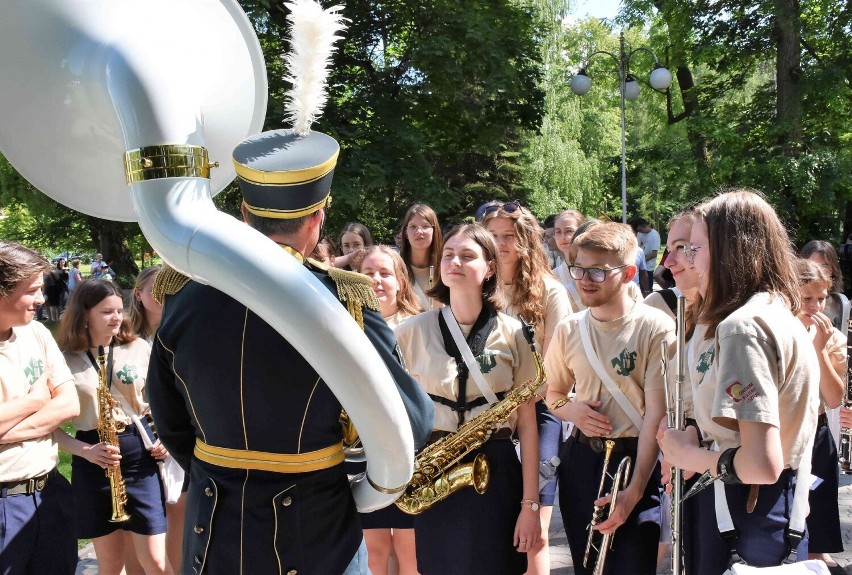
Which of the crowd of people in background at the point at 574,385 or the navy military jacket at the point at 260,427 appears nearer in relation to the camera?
the navy military jacket at the point at 260,427

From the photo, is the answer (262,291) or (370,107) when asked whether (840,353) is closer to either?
(262,291)

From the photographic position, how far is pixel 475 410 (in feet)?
12.0

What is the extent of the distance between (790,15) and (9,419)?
1785 cm

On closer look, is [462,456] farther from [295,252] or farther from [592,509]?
[295,252]

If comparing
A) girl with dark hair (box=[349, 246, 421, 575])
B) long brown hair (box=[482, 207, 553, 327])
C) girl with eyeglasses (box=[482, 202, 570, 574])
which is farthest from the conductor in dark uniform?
long brown hair (box=[482, 207, 553, 327])

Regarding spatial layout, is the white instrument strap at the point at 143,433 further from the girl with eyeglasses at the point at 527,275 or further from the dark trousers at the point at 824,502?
the dark trousers at the point at 824,502

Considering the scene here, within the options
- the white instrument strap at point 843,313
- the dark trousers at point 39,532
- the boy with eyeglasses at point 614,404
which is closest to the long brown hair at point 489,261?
the boy with eyeglasses at point 614,404

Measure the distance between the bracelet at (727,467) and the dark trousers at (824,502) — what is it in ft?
6.37

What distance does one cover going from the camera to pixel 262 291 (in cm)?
170

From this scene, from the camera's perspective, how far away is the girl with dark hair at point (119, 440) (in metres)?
4.42

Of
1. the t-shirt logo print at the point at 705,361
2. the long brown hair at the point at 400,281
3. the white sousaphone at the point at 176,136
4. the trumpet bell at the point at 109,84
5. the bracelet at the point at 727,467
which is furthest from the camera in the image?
the long brown hair at the point at 400,281

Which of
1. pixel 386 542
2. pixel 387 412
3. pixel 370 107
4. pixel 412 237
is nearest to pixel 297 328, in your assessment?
pixel 387 412

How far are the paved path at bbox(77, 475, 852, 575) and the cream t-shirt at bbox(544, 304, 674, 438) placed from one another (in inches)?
69.2

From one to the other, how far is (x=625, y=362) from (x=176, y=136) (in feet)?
8.09
